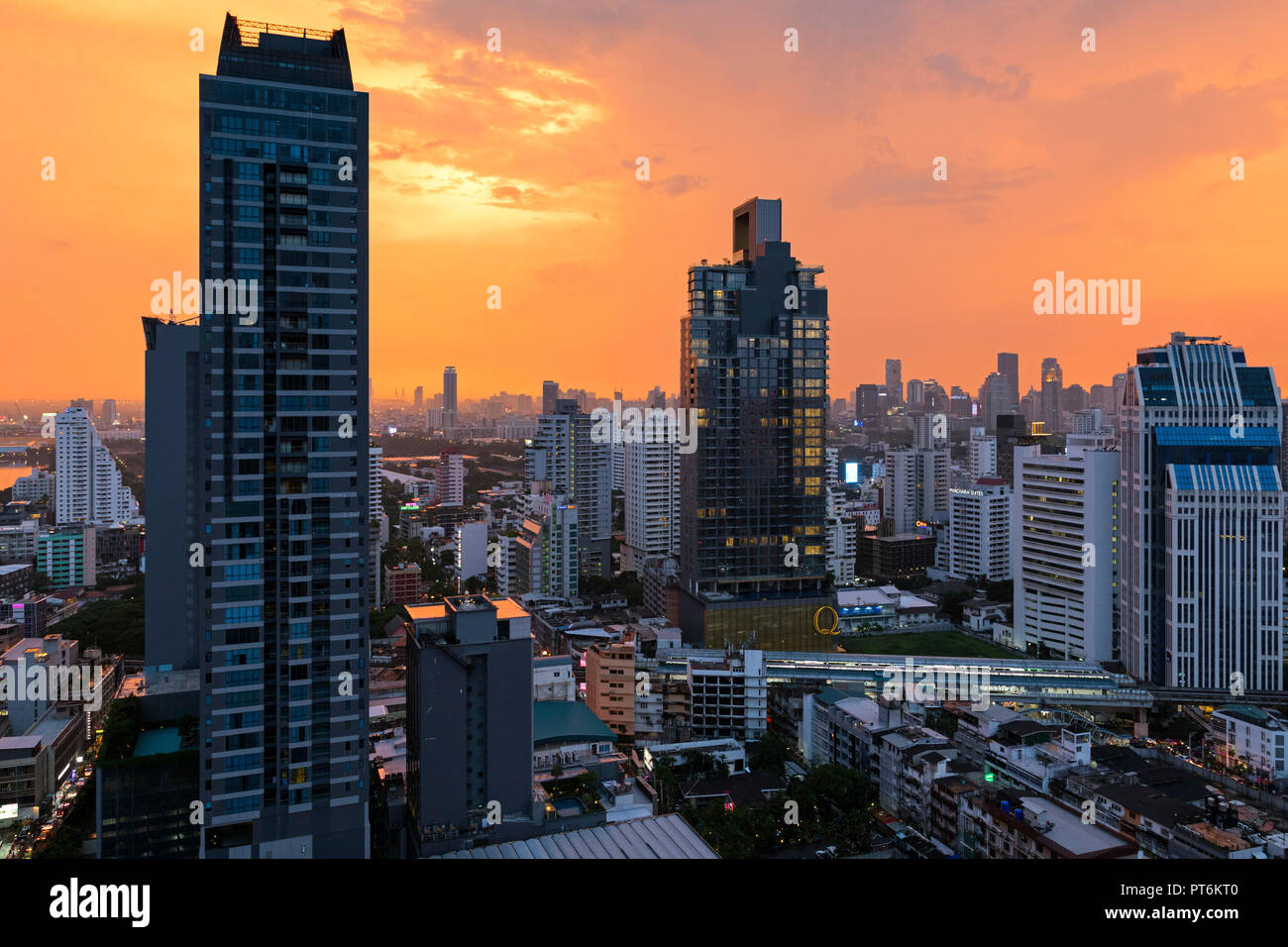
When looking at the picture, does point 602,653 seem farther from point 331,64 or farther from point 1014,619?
point 1014,619

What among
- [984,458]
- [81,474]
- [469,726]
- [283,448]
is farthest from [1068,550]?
[81,474]

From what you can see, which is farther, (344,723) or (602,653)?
(602,653)

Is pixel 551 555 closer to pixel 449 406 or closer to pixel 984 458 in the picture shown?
pixel 984 458

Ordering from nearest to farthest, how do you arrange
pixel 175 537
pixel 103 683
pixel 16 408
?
pixel 175 537, pixel 103 683, pixel 16 408

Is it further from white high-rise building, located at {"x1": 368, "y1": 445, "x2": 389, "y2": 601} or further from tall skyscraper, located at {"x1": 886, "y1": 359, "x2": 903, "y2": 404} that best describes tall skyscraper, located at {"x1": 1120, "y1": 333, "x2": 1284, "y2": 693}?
tall skyscraper, located at {"x1": 886, "y1": 359, "x2": 903, "y2": 404}

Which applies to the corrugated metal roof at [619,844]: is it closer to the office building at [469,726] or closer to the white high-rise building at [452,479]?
the office building at [469,726]

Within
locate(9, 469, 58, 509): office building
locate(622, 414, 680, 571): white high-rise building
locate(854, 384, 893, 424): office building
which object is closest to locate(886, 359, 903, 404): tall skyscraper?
locate(854, 384, 893, 424): office building
